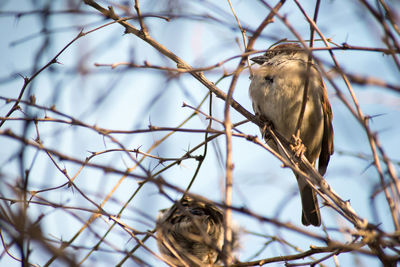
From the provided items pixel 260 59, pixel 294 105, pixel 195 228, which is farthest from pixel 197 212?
pixel 260 59

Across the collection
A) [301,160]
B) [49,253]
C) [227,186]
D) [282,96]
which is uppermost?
[282,96]

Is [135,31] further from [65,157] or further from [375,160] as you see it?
[375,160]

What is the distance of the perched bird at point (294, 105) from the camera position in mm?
3809

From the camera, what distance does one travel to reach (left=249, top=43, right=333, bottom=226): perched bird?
381cm

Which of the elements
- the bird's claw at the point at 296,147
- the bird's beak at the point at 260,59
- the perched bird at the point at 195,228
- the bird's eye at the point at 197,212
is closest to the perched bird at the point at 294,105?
the bird's beak at the point at 260,59

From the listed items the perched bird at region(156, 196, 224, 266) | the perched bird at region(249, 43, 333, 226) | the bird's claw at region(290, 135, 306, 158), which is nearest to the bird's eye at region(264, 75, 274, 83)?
the perched bird at region(249, 43, 333, 226)

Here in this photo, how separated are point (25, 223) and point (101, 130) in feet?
2.52

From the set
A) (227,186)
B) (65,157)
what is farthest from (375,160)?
(65,157)

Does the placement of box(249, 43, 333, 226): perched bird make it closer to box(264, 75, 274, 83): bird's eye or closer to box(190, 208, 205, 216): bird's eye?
box(264, 75, 274, 83): bird's eye

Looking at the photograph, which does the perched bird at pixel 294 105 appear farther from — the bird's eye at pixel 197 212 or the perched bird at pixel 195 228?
the bird's eye at pixel 197 212

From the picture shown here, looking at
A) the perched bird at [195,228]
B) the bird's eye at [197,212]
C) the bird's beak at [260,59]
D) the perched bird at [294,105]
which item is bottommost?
the perched bird at [195,228]

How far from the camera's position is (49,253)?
3.89ft

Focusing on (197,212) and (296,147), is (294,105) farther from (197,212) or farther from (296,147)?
(197,212)

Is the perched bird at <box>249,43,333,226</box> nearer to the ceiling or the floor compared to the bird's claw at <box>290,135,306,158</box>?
nearer to the ceiling
